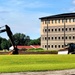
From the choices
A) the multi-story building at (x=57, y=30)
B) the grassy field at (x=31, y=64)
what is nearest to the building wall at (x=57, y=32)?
the multi-story building at (x=57, y=30)

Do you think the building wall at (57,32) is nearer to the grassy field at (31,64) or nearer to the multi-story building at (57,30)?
the multi-story building at (57,30)

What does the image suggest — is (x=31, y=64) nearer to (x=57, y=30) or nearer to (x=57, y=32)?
(x=57, y=30)

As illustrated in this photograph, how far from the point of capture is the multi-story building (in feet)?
512

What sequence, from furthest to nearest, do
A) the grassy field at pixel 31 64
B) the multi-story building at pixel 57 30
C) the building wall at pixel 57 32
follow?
the building wall at pixel 57 32 < the multi-story building at pixel 57 30 < the grassy field at pixel 31 64

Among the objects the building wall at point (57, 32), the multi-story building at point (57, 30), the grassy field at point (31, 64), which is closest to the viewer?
the grassy field at point (31, 64)

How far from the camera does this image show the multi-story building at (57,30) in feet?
512

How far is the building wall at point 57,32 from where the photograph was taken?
156125 millimetres

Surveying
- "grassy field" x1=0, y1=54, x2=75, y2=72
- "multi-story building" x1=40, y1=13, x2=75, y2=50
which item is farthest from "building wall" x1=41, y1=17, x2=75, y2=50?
"grassy field" x1=0, y1=54, x2=75, y2=72

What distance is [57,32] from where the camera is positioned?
531 feet

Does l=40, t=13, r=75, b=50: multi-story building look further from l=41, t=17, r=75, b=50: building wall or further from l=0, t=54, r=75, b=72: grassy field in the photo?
l=0, t=54, r=75, b=72: grassy field

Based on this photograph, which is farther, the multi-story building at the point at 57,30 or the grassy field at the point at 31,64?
the multi-story building at the point at 57,30

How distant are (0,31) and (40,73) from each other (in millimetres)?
42879

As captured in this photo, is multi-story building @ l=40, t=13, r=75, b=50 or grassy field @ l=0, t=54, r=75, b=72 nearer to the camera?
grassy field @ l=0, t=54, r=75, b=72

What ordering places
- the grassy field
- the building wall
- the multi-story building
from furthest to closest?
the building wall < the multi-story building < the grassy field
